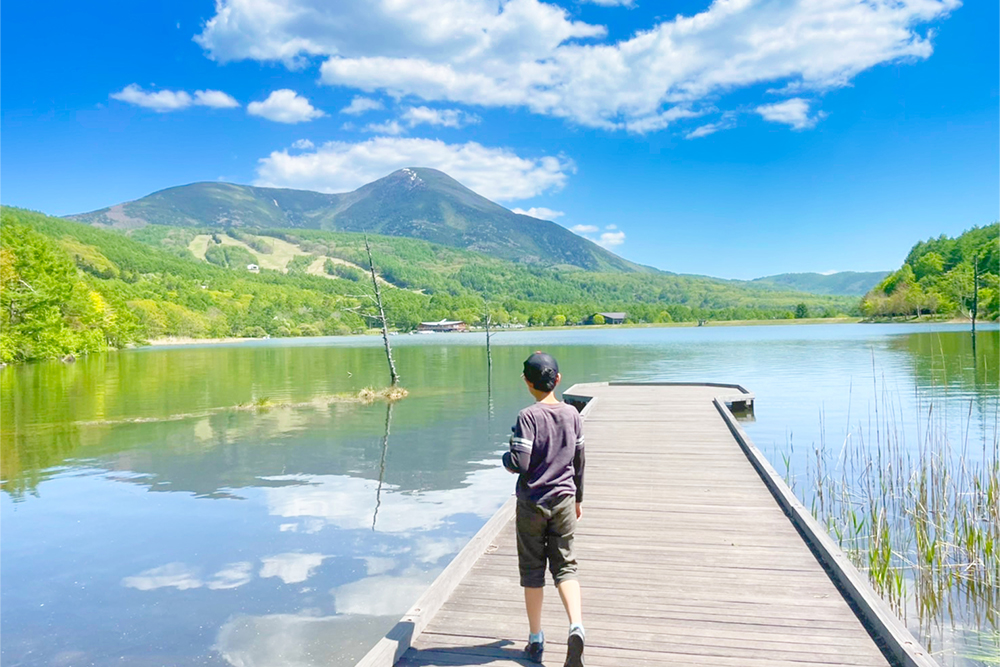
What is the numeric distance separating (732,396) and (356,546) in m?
13.3

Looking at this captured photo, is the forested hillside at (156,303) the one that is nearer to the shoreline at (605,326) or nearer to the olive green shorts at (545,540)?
the shoreline at (605,326)

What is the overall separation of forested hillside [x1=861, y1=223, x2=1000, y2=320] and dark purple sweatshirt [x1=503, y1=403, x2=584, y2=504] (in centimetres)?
9591

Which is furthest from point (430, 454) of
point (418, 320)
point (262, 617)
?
A: point (418, 320)

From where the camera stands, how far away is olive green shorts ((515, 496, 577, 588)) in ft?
14.4

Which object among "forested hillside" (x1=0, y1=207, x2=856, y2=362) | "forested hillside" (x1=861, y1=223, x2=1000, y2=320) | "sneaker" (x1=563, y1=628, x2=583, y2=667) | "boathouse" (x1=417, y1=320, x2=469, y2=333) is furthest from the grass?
"boathouse" (x1=417, y1=320, x2=469, y2=333)

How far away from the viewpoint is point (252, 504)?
12.0m

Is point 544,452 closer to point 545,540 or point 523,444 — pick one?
point 523,444

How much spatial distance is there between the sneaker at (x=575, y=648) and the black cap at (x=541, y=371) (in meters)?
1.49

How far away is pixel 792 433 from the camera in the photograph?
17.0m

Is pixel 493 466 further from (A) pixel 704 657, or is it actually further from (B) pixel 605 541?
(A) pixel 704 657

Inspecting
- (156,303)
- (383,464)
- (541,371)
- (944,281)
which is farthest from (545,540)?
(156,303)

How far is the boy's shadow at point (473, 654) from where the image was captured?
445cm

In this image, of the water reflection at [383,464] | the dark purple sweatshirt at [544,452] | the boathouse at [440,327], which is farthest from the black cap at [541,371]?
the boathouse at [440,327]

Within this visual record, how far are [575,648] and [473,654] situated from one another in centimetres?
80
